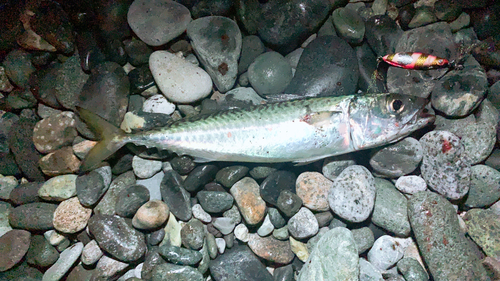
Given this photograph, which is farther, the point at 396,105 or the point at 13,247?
the point at 13,247

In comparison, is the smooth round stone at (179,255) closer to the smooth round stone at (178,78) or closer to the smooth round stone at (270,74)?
the smooth round stone at (178,78)

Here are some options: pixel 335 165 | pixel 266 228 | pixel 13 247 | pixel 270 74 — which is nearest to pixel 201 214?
pixel 266 228

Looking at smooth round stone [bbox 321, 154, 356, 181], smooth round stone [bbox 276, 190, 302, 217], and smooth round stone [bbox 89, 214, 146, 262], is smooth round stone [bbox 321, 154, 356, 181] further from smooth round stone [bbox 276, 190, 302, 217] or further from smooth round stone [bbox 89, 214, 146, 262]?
smooth round stone [bbox 89, 214, 146, 262]

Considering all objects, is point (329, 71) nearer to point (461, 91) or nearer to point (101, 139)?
point (461, 91)

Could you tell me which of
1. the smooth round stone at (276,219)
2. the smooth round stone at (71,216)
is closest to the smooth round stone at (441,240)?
the smooth round stone at (276,219)

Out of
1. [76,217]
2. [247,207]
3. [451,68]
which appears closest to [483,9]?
[451,68]

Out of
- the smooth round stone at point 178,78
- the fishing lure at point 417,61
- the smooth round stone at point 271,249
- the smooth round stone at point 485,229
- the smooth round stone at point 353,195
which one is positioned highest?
the fishing lure at point 417,61
